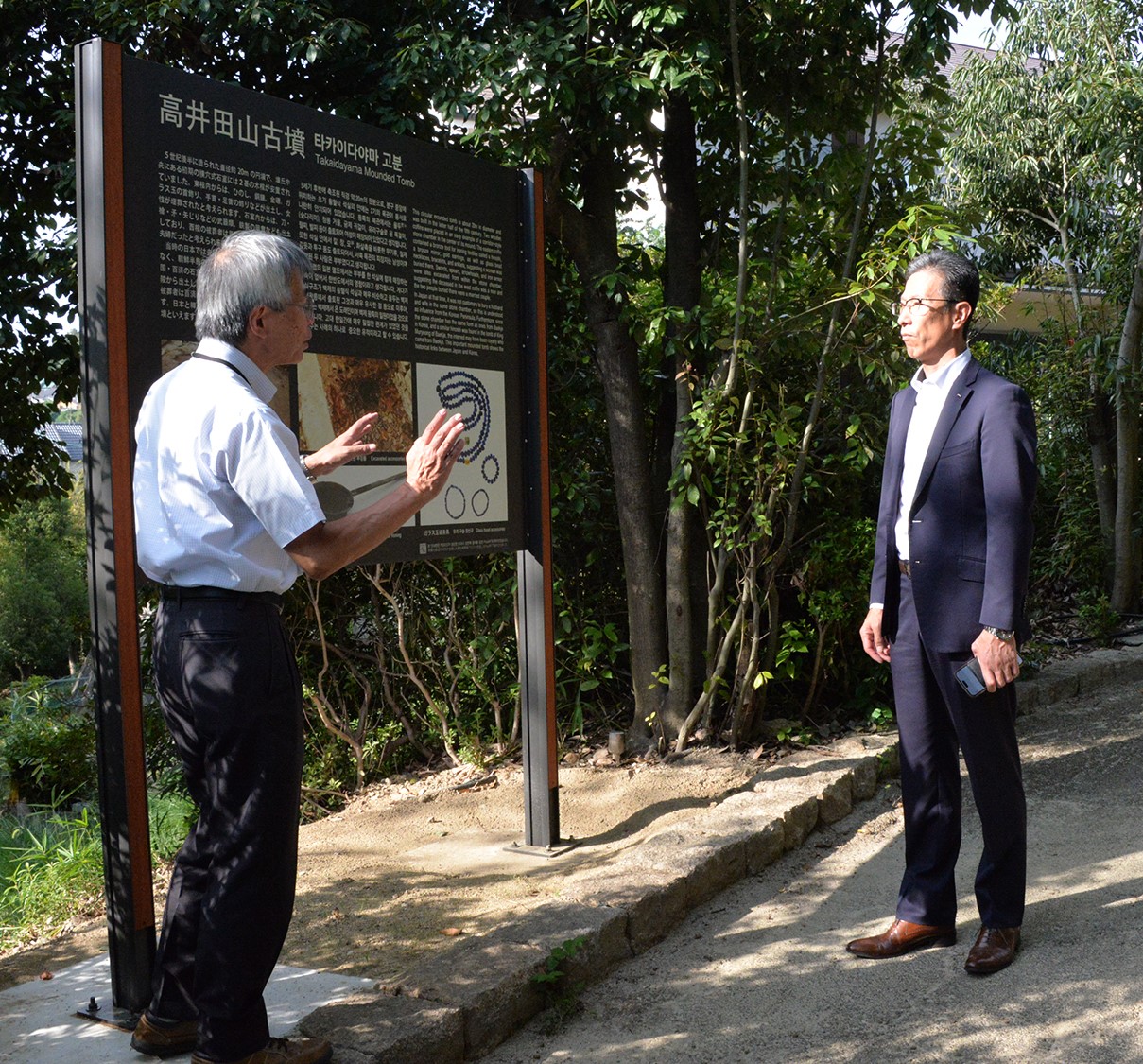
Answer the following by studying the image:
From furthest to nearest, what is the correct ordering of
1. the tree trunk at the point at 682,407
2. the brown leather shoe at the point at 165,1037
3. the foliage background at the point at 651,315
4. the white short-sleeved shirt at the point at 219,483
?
the tree trunk at the point at 682,407 < the foliage background at the point at 651,315 < the brown leather shoe at the point at 165,1037 < the white short-sleeved shirt at the point at 219,483

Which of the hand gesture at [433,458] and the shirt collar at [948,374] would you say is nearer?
the hand gesture at [433,458]

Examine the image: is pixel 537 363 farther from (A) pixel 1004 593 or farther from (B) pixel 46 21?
(B) pixel 46 21

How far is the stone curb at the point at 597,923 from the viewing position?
308 cm

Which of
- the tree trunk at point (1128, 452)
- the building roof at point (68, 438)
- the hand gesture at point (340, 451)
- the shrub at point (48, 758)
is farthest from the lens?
the building roof at point (68, 438)

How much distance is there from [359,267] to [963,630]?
2.36 meters

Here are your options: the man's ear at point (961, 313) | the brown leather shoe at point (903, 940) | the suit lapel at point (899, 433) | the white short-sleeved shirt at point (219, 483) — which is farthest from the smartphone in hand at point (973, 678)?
the white short-sleeved shirt at point (219, 483)

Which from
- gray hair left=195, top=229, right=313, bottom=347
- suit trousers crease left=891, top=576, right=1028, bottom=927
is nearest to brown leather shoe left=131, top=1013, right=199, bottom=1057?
gray hair left=195, top=229, right=313, bottom=347

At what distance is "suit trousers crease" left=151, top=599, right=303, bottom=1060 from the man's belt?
0.01 metres

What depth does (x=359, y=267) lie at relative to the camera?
422 cm

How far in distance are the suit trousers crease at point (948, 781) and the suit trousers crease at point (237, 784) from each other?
78.2 inches

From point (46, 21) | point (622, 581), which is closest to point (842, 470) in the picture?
point (622, 581)

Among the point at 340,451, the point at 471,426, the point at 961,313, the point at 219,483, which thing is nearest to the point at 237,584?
the point at 219,483

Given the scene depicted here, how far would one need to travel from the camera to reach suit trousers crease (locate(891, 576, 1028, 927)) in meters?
3.63

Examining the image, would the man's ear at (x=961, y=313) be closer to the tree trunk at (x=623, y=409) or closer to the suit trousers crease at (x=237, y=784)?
the suit trousers crease at (x=237, y=784)
